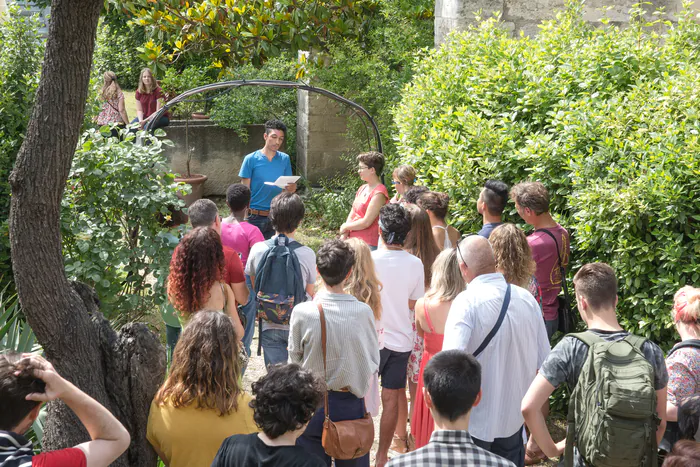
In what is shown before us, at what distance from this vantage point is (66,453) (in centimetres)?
239

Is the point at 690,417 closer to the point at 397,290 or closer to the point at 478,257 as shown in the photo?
the point at 478,257

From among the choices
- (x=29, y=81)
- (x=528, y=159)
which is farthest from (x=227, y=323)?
(x=29, y=81)

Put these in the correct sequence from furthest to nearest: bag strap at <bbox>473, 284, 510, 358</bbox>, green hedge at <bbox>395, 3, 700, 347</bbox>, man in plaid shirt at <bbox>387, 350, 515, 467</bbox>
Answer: green hedge at <bbox>395, 3, 700, 347</bbox> < bag strap at <bbox>473, 284, 510, 358</bbox> < man in plaid shirt at <bbox>387, 350, 515, 467</bbox>

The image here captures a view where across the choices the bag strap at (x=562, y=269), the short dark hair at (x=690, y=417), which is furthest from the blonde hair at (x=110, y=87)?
the short dark hair at (x=690, y=417)

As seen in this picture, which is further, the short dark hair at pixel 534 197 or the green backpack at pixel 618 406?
the short dark hair at pixel 534 197

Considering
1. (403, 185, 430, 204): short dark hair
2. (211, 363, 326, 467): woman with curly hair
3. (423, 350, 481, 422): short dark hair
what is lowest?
(211, 363, 326, 467): woman with curly hair

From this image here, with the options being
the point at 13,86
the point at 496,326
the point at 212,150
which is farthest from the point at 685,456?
the point at 212,150

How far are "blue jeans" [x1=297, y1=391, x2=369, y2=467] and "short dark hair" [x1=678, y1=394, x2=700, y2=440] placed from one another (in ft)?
5.13

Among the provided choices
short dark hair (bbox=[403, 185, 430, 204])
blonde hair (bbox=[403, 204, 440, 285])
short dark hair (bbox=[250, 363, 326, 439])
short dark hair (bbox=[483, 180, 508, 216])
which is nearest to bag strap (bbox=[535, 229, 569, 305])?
Result: short dark hair (bbox=[483, 180, 508, 216])

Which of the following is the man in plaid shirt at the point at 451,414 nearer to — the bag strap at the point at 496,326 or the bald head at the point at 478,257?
the bag strap at the point at 496,326

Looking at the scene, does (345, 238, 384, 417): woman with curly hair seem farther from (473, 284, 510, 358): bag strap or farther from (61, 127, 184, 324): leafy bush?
(61, 127, 184, 324): leafy bush

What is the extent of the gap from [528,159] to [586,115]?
21.5 inches

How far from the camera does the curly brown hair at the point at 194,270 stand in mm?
4125

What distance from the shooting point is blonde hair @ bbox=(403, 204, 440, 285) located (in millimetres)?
5023
